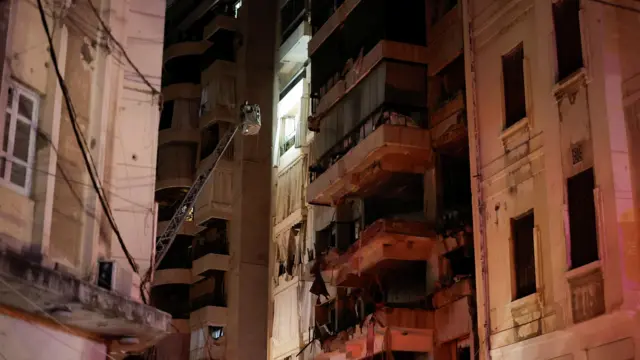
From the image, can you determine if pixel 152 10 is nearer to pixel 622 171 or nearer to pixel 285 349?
pixel 622 171

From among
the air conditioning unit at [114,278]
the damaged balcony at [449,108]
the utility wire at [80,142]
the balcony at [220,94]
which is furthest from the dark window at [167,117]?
the air conditioning unit at [114,278]

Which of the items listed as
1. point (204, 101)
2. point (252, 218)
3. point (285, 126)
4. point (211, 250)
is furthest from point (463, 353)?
point (204, 101)

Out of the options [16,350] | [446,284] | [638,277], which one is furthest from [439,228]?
[16,350]

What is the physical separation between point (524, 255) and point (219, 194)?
22.0 m

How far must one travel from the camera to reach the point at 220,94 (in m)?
40.8

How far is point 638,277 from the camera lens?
50.5ft

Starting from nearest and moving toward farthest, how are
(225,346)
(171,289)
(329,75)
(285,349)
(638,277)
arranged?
(638,277)
(329,75)
(285,349)
(225,346)
(171,289)

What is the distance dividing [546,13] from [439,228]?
6994mm

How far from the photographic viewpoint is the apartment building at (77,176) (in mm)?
11711

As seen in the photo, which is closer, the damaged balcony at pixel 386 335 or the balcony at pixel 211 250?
the damaged balcony at pixel 386 335

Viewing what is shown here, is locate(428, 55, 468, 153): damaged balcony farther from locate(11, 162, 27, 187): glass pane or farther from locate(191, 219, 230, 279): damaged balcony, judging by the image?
locate(191, 219, 230, 279): damaged balcony

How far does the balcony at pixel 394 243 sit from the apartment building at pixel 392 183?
3 centimetres

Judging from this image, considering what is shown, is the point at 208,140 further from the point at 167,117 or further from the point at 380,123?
the point at 380,123

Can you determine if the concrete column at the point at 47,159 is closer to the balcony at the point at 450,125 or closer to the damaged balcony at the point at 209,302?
the balcony at the point at 450,125
